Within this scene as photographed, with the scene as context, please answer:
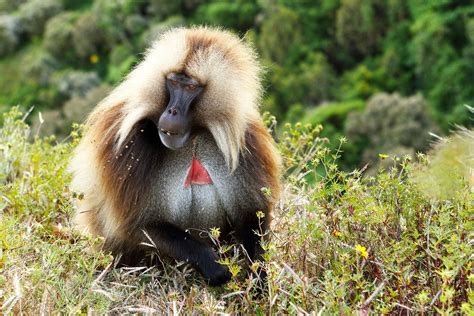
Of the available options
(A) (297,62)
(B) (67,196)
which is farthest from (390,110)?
(B) (67,196)

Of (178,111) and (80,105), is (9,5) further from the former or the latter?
(178,111)

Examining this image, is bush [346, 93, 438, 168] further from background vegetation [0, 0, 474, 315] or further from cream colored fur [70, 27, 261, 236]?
cream colored fur [70, 27, 261, 236]

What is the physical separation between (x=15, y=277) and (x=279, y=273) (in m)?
1.13

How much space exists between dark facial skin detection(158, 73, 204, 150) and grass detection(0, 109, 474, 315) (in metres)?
0.60

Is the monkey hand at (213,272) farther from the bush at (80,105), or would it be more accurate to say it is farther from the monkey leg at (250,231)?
Result: the bush at (80,105)

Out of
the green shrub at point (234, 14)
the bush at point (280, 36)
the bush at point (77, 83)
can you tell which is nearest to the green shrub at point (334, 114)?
the bush at point (280, 36)

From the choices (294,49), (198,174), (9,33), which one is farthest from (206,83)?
(9,33)

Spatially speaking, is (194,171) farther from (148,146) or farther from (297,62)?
(297,62)

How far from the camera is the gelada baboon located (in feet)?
12.7

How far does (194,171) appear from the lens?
13.4ft

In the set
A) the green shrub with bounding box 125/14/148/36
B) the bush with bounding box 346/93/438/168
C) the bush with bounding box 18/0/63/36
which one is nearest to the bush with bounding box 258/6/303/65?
the green shrub with bounding box 125/14/148/36

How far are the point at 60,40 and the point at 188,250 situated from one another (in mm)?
34898

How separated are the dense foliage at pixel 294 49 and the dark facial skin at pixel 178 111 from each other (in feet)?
59.6

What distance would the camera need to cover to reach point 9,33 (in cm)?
3900
